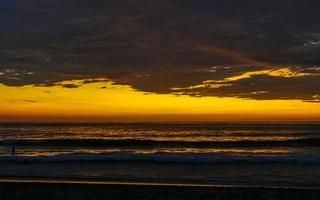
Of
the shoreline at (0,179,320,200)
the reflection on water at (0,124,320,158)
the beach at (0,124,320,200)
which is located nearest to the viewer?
the shoreline at (0,179,320,200)

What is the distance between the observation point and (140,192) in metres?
13.7

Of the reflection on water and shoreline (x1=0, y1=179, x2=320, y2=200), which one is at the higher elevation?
the reflection on water

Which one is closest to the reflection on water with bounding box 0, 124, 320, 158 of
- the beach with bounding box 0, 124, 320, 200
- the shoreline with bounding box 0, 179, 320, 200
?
the beach with bounding box 0, 124, 320, 200

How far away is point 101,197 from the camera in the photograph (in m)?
12.7

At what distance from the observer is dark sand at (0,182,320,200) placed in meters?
12.7

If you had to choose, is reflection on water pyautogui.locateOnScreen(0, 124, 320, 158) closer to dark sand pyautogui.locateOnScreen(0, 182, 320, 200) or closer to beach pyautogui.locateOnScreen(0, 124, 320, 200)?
beach pyautogui.locateOnScreen(0, 124, 320, 200)

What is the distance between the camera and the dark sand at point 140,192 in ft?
41.6

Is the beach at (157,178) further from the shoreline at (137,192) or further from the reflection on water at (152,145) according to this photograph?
the reflection on water at (152,145)

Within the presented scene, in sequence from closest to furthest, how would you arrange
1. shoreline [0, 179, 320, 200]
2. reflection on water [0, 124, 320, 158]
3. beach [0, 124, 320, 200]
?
shoreline [0, 179, 320, 200]
beach [0, 124, 320, 200]
reflection on water [0, 124, 320, 158]

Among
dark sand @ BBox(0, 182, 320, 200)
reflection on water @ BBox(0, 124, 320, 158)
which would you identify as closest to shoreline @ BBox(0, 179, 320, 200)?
dark sand @ BBox(0, 182, 320, 200)

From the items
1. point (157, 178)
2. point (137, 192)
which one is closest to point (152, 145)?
point (157, 178)

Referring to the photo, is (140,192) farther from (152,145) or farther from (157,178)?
(152,145)

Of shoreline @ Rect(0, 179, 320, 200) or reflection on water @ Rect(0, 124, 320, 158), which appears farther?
reflection on water @ Rect(0, 124, 320, 158)

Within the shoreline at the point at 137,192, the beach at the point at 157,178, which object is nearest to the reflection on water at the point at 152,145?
the beach at the point at 157,178
